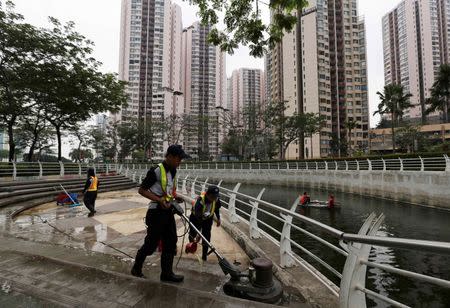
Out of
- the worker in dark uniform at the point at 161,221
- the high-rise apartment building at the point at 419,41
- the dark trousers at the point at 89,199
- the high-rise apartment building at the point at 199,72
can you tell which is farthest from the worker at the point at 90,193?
the high-rise apartment building at the point at 419,41

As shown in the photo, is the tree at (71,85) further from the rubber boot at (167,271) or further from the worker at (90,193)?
the rubber boot at (167,271)

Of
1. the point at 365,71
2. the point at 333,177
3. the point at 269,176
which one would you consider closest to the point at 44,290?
the point at 333,177

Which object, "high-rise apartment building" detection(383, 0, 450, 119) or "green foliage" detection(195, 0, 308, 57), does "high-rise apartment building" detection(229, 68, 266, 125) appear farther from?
"green foliage" detection(195, 0, 308, 57)

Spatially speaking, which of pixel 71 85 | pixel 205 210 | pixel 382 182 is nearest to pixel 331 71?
pixel 382 182

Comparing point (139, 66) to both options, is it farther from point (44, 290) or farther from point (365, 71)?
point (44, 290)

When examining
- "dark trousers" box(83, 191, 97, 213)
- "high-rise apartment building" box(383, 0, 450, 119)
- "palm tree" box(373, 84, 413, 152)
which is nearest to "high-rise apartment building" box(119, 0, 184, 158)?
"palm tree" box(373, 84, 413, 152)

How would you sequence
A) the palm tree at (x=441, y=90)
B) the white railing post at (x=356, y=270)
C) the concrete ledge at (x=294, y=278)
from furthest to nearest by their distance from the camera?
1. the palm tree at (x=441, y=90)
2. the concrete ledge at (x=294, y=278)
3. the white railing post at (x=356, y=270)

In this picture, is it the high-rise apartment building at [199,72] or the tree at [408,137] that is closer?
the tree at [408,137]

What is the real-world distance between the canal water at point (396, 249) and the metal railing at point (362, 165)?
303 cm

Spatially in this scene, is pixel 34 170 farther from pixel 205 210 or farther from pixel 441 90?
pixel 441 90

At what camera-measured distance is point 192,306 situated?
2307 mm

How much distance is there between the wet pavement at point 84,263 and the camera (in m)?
2.54

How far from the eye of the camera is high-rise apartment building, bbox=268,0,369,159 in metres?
66.9

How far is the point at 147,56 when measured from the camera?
8794 centimetres
